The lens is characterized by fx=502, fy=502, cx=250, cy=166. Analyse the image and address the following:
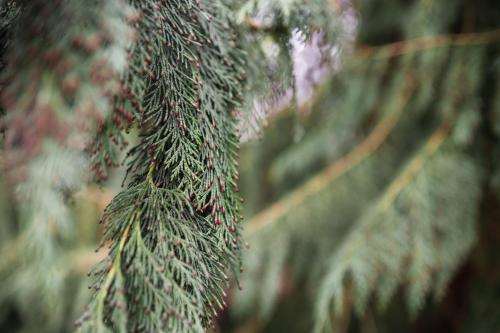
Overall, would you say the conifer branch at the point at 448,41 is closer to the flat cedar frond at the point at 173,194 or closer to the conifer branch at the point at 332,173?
the conifer branch at the point at 332,173

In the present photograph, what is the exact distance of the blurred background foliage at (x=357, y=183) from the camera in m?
1.13

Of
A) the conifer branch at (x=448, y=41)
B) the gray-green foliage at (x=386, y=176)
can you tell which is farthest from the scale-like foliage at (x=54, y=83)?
the conifer branch at (x=448, y=41)

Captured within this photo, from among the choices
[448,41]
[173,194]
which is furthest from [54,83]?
[448,41]

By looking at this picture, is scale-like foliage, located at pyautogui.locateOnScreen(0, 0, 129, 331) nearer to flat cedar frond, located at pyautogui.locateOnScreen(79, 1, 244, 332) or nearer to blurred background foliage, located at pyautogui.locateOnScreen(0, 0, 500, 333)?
flat cedar frond, located at pyautogui.locateOnScreen(79, 1, 244, 332)

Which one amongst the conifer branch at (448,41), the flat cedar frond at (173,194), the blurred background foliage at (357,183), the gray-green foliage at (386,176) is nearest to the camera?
the flat cedar frond at (173,194)

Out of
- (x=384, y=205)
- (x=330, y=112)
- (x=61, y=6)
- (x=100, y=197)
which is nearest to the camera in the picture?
(x=61, y=6)

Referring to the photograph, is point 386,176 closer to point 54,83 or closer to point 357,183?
point 357,183

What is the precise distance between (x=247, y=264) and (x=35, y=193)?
1.36 meters

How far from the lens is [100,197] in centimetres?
242

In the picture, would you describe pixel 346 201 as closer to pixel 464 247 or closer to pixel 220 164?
pixel 464 247

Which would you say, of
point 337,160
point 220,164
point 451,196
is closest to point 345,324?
point 337,160

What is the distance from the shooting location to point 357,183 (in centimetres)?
189

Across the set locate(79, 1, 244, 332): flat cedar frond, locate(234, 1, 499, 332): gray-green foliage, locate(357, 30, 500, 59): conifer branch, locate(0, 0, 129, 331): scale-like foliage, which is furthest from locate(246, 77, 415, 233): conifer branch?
locate(0, 0, 129, 331): scale-like foliage

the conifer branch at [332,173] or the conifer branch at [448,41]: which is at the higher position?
the conifer branch at [448,41]
